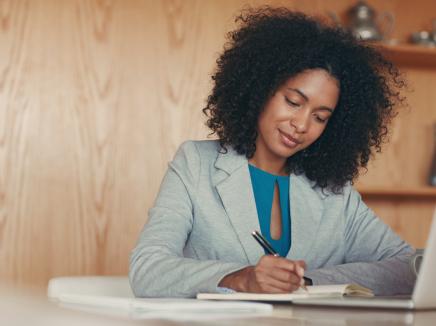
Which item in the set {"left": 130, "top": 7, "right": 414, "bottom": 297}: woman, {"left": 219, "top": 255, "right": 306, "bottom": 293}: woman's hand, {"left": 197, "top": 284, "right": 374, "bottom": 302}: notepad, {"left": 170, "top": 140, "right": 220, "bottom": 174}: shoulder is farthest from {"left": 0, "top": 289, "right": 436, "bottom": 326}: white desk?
{"left": 170, "top": 140, "right": 220, "bottom": 174}: shoulder

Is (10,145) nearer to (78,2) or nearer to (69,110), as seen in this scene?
(69,110)

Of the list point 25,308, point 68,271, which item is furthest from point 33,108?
point 25,308

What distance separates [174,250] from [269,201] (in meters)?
0.40

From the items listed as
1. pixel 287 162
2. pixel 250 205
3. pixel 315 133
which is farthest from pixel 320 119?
pixel 250 205

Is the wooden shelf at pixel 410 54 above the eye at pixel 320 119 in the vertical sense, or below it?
above

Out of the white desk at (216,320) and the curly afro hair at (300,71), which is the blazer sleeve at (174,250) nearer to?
the curly afro hair at (300,71)

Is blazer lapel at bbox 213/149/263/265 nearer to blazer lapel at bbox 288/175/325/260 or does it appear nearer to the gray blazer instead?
the gray blazer

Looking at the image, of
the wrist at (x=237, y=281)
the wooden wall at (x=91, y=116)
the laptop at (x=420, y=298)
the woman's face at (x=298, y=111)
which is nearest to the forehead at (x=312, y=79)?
the woman's face at (x=298, y=111)

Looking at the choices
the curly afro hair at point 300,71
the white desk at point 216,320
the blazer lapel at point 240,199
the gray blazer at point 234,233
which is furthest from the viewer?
the curly afro hair at point 300,71

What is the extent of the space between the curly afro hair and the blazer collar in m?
0.05

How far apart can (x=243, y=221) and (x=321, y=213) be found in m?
0.23

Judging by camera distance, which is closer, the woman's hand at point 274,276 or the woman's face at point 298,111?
the woman's hand at point 274,276

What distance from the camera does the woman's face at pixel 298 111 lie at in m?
2.04

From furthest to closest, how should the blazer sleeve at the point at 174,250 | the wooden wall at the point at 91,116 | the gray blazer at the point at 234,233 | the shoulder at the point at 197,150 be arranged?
the wooden wall at the point at 91,116 < the shoulder at the point at 197,150 < the gray blazer at the point at 234,233 < the blazer sleeve at the point at 174,250
